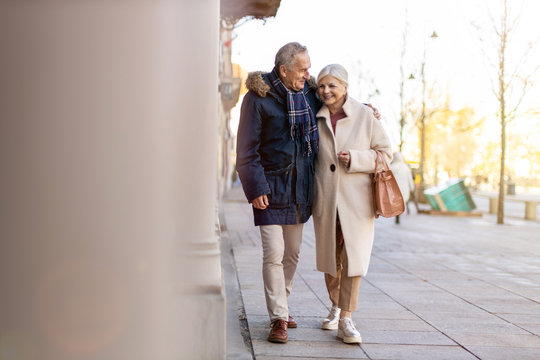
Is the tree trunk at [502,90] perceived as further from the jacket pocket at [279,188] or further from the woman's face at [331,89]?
the jacket pocket at [279,188]

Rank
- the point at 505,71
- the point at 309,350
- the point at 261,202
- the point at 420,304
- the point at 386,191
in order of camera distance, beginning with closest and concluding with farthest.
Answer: the point at 309,350 < the point at 261,202 < the point at 386,191 < the point at 420,304 < the point at 505,71

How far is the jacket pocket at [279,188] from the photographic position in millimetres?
4539

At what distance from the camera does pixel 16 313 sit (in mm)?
2777

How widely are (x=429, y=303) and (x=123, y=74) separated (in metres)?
4.13

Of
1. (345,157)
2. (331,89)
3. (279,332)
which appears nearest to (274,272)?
Answer: (279,332)

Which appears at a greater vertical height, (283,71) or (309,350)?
(283,71)

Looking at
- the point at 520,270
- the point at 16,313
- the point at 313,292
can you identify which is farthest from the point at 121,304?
the point at 520,270

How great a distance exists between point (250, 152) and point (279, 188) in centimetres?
31

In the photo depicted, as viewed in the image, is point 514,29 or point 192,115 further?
point 514,29

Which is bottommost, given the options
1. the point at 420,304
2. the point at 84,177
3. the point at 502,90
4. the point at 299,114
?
the point at 420,304

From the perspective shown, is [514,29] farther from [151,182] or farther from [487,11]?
[151,182]

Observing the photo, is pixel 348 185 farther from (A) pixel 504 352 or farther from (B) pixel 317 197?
(A) pixel 504 352

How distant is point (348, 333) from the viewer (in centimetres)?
452

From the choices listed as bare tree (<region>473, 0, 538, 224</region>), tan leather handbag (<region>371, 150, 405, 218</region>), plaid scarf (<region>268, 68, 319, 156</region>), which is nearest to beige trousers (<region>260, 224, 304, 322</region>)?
plaid scarf (<region>268, 68, 319, 156</region>)
